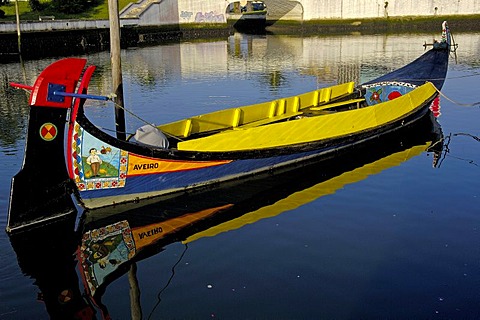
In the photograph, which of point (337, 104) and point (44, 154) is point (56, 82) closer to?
point (44, 154)

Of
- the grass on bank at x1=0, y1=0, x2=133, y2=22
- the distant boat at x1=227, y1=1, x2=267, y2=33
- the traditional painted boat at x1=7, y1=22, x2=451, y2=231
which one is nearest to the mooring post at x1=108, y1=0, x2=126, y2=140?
the traditional painted boat at x1=7, y1=22, x2=451, y2=231

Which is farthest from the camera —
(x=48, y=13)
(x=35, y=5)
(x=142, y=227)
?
(x=35, y=5)

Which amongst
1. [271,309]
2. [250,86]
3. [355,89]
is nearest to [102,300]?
[271,309]

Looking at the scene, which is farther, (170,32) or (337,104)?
(170,32)

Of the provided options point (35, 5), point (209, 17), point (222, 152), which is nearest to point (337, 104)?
point (222, 152)

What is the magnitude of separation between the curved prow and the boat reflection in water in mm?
435

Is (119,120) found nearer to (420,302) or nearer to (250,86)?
(420,302)

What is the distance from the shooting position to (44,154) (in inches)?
453

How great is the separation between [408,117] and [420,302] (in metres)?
11.6

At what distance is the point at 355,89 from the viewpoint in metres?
21.6

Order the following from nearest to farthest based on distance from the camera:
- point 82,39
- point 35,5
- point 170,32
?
point 82,39, point 35,5, point 170,32

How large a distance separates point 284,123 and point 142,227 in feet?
17.3

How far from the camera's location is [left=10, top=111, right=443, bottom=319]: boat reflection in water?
372 inches

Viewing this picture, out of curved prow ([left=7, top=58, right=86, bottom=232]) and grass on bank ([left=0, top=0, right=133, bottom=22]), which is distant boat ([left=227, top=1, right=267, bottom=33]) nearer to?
grass on bank ([left=0, top=0, right=133, bottom=22])
